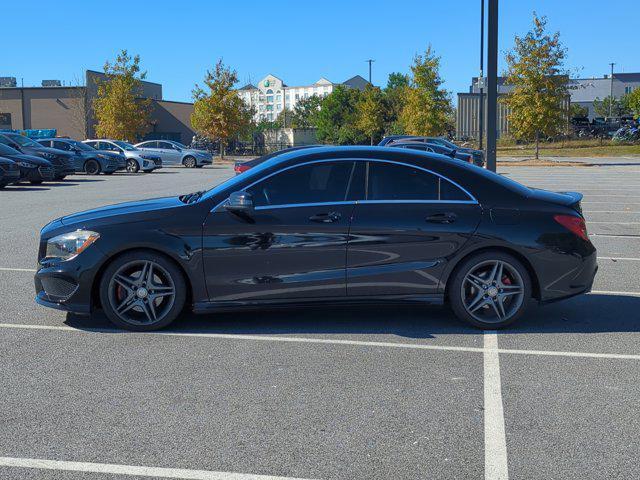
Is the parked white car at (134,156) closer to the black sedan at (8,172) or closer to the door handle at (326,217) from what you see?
the black sedan at (8,172)

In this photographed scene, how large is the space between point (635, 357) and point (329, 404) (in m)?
2.56

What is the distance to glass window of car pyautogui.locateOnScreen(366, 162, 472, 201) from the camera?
6477mm

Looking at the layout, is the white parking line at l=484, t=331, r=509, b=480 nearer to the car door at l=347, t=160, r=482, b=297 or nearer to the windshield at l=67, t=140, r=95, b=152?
the car door at l=347, t=160, r=482, b=297

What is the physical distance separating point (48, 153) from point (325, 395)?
24.7 metres

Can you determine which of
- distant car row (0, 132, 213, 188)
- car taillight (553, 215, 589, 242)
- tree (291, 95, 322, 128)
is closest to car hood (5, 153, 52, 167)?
distant car row (0, 132, 213, 188)

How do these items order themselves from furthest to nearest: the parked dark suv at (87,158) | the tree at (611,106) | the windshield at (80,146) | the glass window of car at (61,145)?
the tree at (611,106)
the windshield at (80,146)
the glass window of car at (61,145)
the parked dark suv at (87,158)

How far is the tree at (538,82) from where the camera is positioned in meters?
39.3

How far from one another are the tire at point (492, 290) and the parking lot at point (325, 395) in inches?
5.9

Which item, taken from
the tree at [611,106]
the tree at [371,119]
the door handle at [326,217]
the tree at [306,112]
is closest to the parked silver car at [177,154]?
the tree at [371,119]

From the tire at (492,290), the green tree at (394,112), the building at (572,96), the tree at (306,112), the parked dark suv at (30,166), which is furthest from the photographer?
the tree at (306,112)

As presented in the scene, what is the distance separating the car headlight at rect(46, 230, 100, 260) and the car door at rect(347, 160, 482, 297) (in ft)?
7.26

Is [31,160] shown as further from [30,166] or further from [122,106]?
[122,106]

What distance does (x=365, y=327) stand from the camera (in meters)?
6.55

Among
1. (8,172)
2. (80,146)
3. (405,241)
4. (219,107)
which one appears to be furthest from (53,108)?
(405,241)
